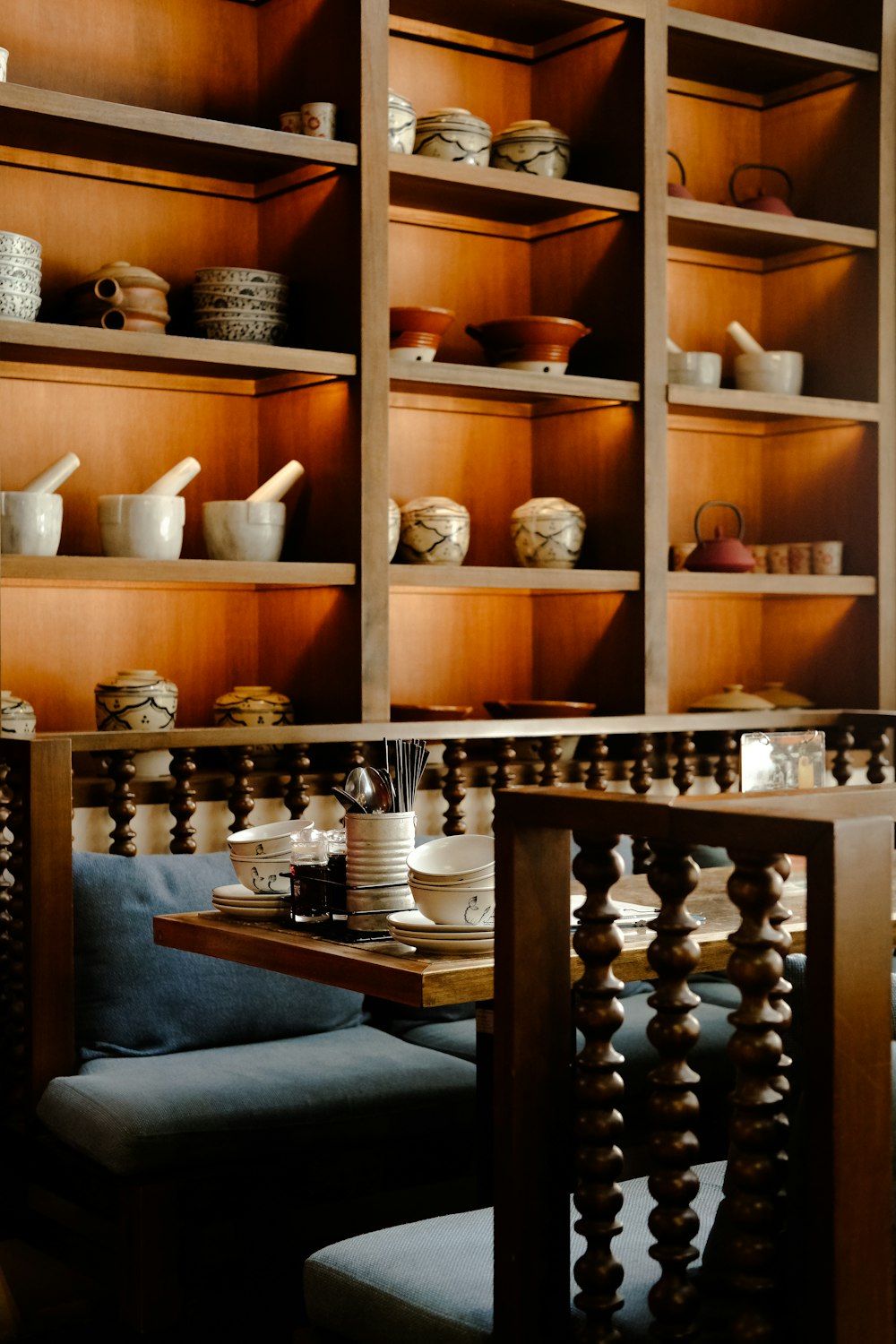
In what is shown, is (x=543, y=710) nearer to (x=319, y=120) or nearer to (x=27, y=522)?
(x=27, y=522)

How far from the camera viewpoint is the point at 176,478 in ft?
11.0

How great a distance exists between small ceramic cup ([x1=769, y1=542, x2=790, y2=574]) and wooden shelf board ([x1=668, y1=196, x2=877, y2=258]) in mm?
838

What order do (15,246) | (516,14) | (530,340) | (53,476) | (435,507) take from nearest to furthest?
(15,246)
(53,476)
(435,507)
(530,340)
(516,14)

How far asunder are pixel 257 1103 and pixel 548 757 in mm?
1402

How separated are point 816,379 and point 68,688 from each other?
2322 millimetres

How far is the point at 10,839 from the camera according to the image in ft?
10.6

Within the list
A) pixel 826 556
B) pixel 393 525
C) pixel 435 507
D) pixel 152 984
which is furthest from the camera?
pixel 826 556

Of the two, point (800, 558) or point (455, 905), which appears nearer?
point (455, 905)

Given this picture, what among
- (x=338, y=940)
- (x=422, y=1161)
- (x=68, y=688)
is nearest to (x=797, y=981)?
(x=338, y=940)

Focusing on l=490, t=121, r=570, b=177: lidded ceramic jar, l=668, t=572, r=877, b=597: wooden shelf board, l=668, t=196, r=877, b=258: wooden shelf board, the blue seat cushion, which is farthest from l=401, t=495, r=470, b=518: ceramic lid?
the blue seat cushion

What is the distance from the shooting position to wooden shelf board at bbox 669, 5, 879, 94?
405 cm

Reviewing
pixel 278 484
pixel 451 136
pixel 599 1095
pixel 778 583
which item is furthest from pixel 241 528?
pixel 599 1095

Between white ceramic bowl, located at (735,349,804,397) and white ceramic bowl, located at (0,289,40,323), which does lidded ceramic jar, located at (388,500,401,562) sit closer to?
white ceramic bowl, located at (0,289,40,323)

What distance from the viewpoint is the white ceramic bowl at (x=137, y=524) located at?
10.7 feet
